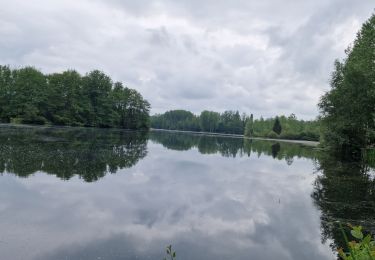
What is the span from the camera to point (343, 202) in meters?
13.7

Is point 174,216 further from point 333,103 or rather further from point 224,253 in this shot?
point 333,103

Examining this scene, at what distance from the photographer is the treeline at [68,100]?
82188mm

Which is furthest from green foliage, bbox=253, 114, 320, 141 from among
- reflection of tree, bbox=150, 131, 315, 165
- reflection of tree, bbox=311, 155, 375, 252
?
reflection of tree, bbox=311, 155, 375, 252

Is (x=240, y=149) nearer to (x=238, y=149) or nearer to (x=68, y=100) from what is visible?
(x=238, y=149)

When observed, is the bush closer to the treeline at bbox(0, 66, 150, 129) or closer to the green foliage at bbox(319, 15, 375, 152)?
the treeline at bbox(0, 66, 150, 129)

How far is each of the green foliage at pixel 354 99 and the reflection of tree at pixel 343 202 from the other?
11.6 meters

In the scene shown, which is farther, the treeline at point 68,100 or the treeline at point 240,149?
the treeline at point 68,100

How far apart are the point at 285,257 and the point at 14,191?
9964 millimetres

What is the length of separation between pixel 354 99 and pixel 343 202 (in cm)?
2326

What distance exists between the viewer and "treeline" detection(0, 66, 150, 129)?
8219cm

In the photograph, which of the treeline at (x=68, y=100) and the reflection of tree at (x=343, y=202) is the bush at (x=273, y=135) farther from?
the reflection of tree at (x=343, y=202)

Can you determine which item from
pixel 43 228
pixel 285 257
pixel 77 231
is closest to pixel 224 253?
pixel 285 257

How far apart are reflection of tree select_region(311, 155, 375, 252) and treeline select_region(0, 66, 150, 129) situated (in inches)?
3015

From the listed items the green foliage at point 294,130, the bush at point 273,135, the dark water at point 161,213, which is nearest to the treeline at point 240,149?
the dark water at point 161,213
